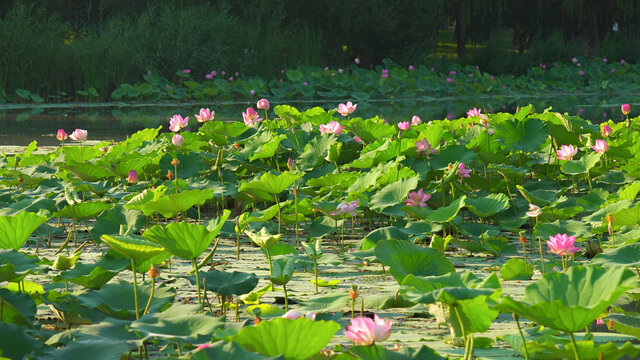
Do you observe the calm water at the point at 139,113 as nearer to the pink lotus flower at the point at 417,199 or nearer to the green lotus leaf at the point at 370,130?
the green lotus leaf at the point at 370,130

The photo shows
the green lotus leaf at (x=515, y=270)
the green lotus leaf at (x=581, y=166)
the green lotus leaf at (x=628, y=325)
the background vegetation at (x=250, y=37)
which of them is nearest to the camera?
the green lotus leaf at (x=628, y=325)

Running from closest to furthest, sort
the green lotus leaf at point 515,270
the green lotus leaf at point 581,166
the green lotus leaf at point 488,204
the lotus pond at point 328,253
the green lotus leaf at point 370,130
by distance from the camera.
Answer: the lotus pond at point 328,253 → the green lotus leaf at point 515,270 → the green lotus leaf at point 488,204 → the green lotus leaf at point 581,166 → the green lotus leaf at point 370,130

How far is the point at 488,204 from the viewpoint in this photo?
→ 2.93 metres

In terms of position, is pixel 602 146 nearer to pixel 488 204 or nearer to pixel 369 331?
pixel 488 204

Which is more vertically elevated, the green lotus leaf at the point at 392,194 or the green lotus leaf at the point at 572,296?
the green lotus leaf at the point at 572,296

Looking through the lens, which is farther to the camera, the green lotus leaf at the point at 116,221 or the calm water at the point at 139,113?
the calm water at the point at 139,113

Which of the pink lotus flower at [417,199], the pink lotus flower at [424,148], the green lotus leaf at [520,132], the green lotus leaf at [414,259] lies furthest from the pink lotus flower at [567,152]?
the green lotus leaf at [414,259]

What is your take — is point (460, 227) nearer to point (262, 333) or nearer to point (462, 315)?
point (462, 315)

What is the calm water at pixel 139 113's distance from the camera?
791 centimetres

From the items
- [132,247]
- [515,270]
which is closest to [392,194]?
[515,270]

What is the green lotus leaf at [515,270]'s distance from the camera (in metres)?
2.18

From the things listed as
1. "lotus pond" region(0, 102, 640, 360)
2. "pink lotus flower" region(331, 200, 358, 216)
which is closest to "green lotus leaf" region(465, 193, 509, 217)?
"lotus pond" region(0, 102, 640, 360)

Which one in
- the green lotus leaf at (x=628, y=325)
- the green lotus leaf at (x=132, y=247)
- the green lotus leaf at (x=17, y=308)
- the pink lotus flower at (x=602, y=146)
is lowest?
the green lotus leaf at (x=628, y=325)

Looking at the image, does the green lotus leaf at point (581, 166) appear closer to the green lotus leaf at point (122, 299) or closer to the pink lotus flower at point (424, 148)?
the pink lotus flower at point (424, 148)
